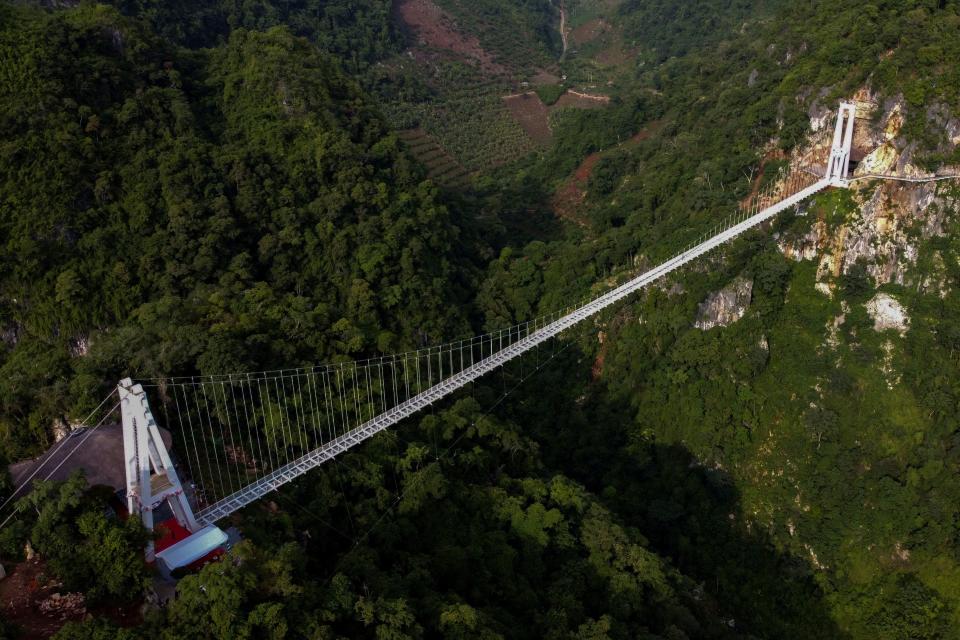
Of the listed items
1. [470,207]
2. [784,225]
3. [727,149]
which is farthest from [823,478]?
[470,207]

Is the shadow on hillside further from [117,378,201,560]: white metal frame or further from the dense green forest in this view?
[117,378,201,560]: white metal frame

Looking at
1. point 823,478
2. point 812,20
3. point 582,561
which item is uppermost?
point 812,20

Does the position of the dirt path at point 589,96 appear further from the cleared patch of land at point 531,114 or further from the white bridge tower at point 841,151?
the white bridge tower at point 841,151

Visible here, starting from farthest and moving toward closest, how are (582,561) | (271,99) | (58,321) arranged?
1. (271,99)
2. (58,321)
3. (582,561)

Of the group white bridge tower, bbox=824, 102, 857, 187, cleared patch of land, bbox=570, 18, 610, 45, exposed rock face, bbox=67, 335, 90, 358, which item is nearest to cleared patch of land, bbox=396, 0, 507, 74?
cleared patch of land, bbox=570, 18, 610, 45

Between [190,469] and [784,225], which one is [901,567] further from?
[190,469]

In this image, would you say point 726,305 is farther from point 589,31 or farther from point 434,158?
point 589,31
